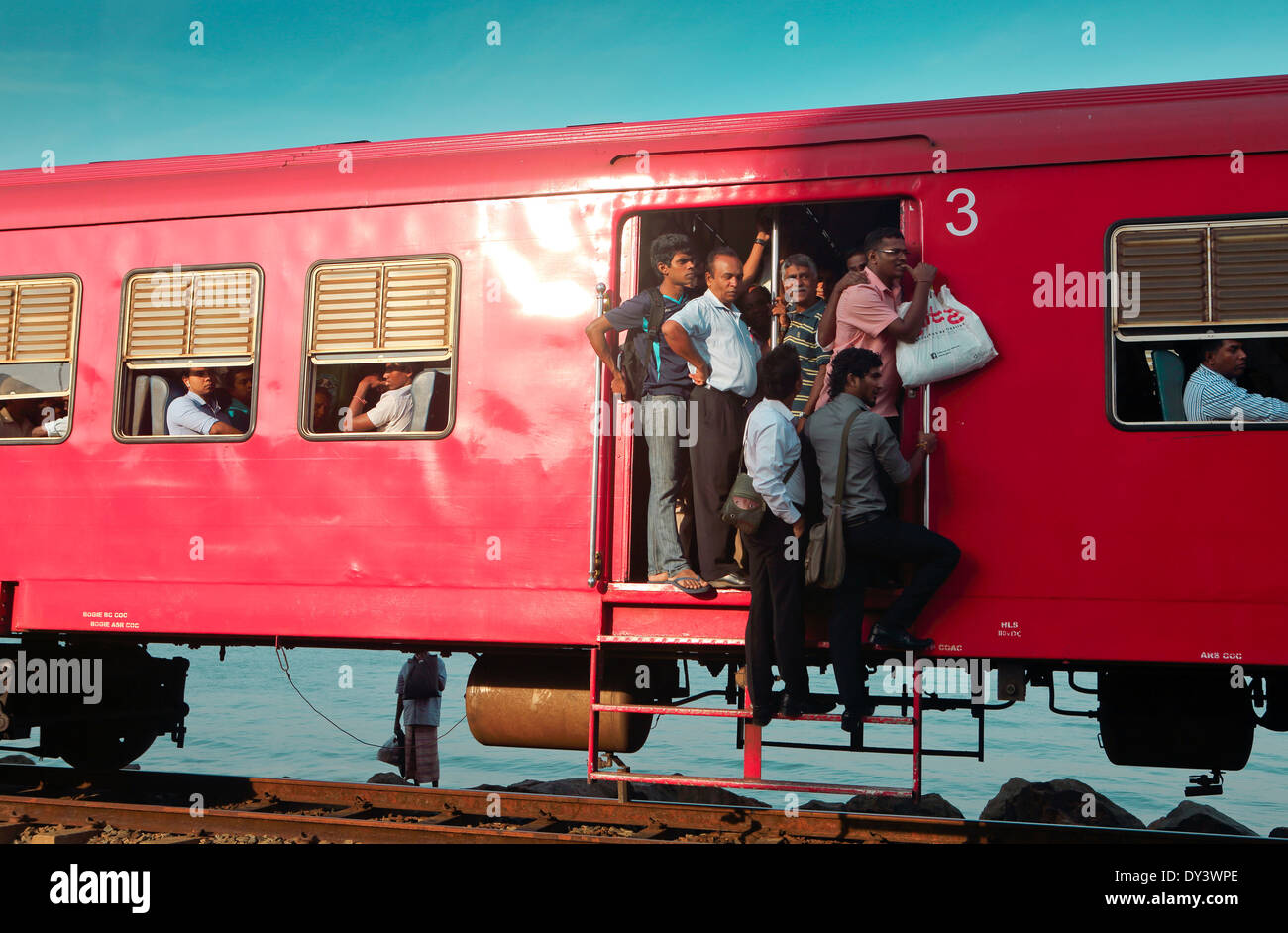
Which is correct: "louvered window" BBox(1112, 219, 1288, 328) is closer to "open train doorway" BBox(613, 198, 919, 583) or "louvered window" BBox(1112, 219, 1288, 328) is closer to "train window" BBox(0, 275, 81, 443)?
"open train doorway" BBox(613, 198, 919, 583)

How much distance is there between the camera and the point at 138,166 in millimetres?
6688

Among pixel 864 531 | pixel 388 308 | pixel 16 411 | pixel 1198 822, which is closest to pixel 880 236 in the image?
pixel 864 531

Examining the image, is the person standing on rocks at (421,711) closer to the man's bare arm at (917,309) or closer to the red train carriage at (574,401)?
the red train carriage at (574,401)

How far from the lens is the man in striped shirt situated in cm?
576

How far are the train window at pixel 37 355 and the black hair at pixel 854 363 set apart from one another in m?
4.55

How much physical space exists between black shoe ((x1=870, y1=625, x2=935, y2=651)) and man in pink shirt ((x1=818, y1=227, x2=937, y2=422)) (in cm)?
109

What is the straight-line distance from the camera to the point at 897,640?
17.0ft

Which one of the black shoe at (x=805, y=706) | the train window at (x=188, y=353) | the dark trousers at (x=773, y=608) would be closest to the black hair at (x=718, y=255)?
the dark trousers at (x=773, y=608)

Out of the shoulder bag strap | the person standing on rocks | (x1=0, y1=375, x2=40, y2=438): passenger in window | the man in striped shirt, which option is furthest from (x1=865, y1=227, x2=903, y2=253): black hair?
the person standing on rocks

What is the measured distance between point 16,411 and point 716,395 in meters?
4.36

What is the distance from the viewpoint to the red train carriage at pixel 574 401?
506cm

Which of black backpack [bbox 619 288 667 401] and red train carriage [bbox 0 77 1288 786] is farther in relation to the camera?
black backpack [bbox 619 288 667 401]
